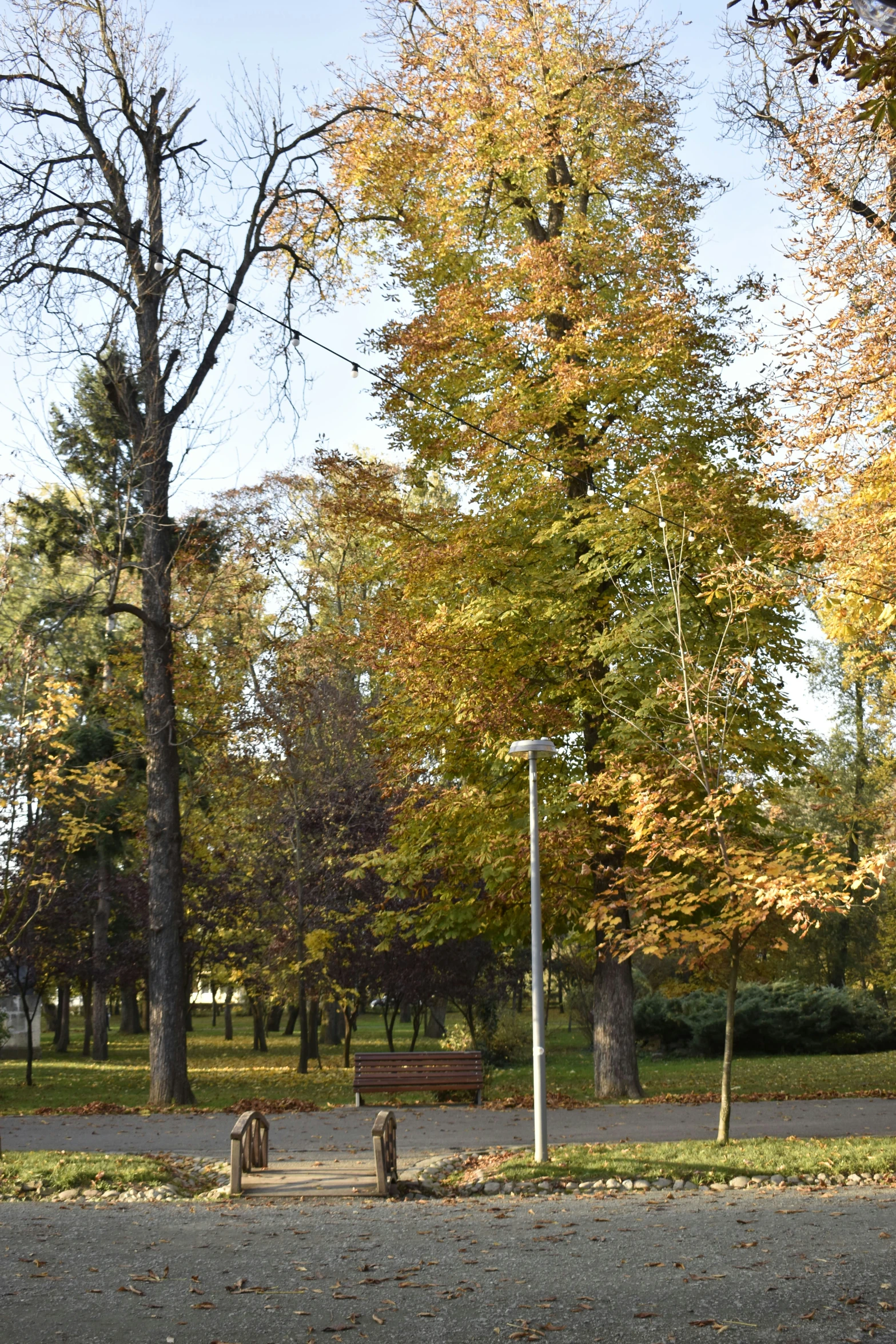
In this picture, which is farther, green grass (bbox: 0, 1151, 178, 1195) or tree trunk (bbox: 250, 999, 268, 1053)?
tree trunk (bbox: 250, 999, 268, 1053)

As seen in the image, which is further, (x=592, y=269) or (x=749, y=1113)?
(x=592, y=269)

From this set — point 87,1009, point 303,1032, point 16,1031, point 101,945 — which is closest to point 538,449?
point 303,1032

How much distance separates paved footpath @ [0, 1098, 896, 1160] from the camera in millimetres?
12562

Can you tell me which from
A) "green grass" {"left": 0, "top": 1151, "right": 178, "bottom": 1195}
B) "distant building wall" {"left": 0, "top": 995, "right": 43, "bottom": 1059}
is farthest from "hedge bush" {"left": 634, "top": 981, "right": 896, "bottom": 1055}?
"distant building wall" {"left": 0, "top": 995, "right": 43, "bottom": 1059}

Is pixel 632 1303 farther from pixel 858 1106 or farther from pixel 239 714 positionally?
pixel 239 714

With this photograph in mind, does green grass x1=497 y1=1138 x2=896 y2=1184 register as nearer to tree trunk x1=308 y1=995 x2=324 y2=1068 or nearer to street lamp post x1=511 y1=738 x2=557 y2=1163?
street lamp post x1=511 y1=738 x2=557 y2=1163

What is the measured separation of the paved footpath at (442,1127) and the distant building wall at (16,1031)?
20.0 metres

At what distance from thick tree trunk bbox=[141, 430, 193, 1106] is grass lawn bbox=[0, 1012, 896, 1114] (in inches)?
35.2

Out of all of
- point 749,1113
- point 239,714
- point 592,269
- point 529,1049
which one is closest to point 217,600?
point 239,714

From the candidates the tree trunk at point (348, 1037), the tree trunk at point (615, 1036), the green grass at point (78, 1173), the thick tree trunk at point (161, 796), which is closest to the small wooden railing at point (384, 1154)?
the green grass at point (78, 1173)

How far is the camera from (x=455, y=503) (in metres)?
33.5

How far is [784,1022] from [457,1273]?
21086 mm

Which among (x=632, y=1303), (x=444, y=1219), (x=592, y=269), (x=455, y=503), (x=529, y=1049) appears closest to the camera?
(x=632, y=1303)

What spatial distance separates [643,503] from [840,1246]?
9664 millimetres
